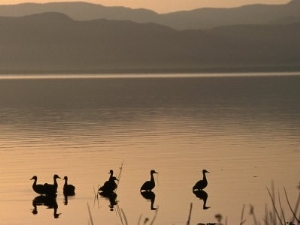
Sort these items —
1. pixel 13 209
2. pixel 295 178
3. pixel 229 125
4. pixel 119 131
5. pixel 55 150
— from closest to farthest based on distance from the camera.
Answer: pixel 13 209 < pixel 295 178 < pixel 55 150 < pixel 119 131 < pixel 229 125

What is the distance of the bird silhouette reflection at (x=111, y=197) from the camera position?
24.4 metres

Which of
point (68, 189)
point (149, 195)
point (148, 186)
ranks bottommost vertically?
point (149, 195)

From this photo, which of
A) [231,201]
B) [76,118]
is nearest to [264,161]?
[231,201]

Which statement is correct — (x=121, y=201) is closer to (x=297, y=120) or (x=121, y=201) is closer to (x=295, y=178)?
(x=295, y=178)

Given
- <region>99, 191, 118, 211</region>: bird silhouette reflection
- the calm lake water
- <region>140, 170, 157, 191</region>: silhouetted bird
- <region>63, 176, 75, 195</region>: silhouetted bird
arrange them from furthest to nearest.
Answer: <region>63, 176, 75, 195</region>: silhouetted bird → <region>140, 170, 157, 191</region>: silhouetted bird → <region>99, 191, 118, 211</region>: bird silhouette reflection → the calm lake water

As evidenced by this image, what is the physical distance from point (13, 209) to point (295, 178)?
27.4 ft

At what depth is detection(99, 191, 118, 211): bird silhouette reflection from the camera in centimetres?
2442

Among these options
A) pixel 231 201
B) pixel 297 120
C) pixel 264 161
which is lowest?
pixel 231 201

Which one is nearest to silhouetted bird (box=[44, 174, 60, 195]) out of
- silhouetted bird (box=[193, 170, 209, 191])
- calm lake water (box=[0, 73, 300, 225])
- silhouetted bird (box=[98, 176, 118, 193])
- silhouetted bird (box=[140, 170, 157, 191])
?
calm lake water (box=[0, 73, 300, 225])

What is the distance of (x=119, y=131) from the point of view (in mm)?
44781

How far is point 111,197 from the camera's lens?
83.3ft

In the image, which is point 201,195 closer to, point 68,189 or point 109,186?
point 109,186

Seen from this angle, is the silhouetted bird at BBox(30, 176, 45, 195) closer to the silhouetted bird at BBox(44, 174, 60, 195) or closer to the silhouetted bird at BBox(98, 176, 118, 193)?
the silhouetted bird at BBox(44, 174, 60, 195)

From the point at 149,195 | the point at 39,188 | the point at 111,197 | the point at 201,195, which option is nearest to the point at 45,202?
the point at 39,188
